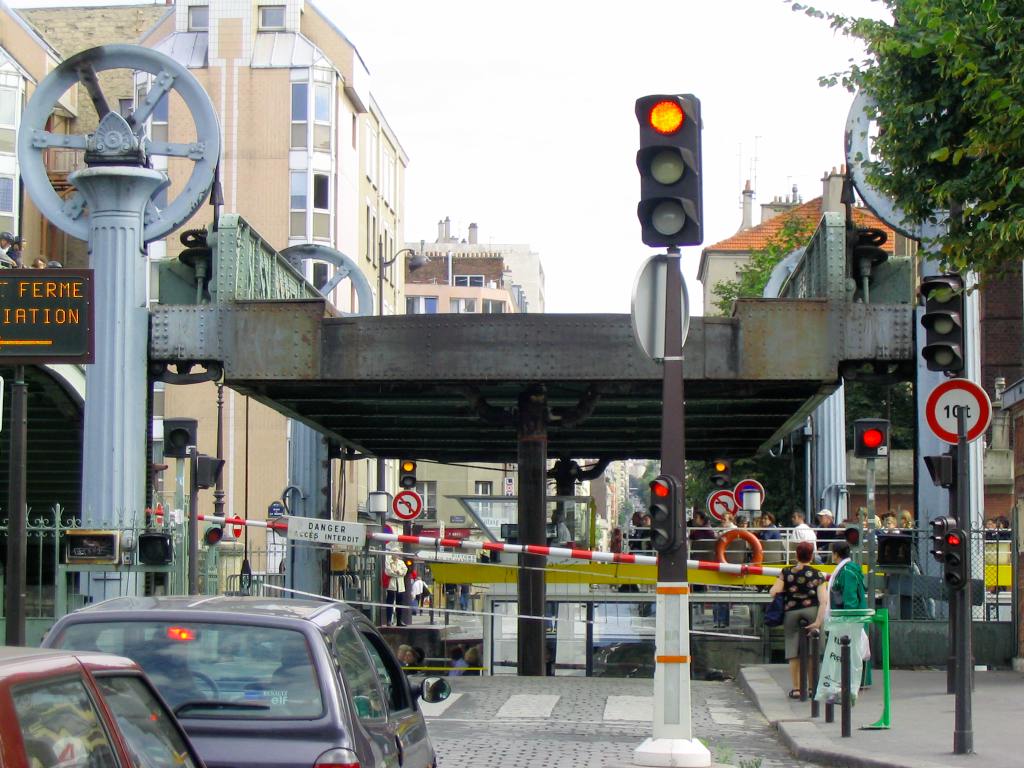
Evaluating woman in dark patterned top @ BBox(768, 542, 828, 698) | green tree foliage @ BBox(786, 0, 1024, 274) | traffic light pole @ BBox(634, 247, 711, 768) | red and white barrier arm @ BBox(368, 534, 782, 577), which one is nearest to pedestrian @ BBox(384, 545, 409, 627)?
red and white barrier arm @ BBox(368, 534, 782, 577)

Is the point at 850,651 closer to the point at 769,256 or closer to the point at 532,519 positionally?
the point at 532,519

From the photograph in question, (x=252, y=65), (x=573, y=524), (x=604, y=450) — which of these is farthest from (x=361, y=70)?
(x=573, y=524)

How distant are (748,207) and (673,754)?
106405mm

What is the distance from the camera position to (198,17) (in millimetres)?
63219

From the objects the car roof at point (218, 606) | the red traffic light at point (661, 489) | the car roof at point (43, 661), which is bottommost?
the car roof at point (218, 606)

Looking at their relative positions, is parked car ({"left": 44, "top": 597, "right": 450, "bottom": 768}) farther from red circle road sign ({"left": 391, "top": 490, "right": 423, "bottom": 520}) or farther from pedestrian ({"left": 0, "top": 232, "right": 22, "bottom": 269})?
red circle road sign ({"left": 391, "top": 490, "right": 423, "bottom": 520})

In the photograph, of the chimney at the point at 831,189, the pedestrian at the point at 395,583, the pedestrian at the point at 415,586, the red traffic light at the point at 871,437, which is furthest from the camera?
the chimney at the point at 831,189

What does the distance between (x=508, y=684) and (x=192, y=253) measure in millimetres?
6889

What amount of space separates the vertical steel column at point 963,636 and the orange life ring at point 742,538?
13.4 metres

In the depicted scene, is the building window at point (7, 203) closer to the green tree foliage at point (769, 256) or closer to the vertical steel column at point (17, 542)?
the green tree foliage at point (769, 256)

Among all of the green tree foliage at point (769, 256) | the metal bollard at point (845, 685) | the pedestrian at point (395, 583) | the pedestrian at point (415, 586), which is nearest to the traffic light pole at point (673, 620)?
the metal bollard at point (845, 685)

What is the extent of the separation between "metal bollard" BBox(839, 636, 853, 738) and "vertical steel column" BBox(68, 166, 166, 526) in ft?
34.2

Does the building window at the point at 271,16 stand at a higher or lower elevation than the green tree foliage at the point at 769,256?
higher

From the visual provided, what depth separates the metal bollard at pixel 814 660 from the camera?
15812 millimetres
